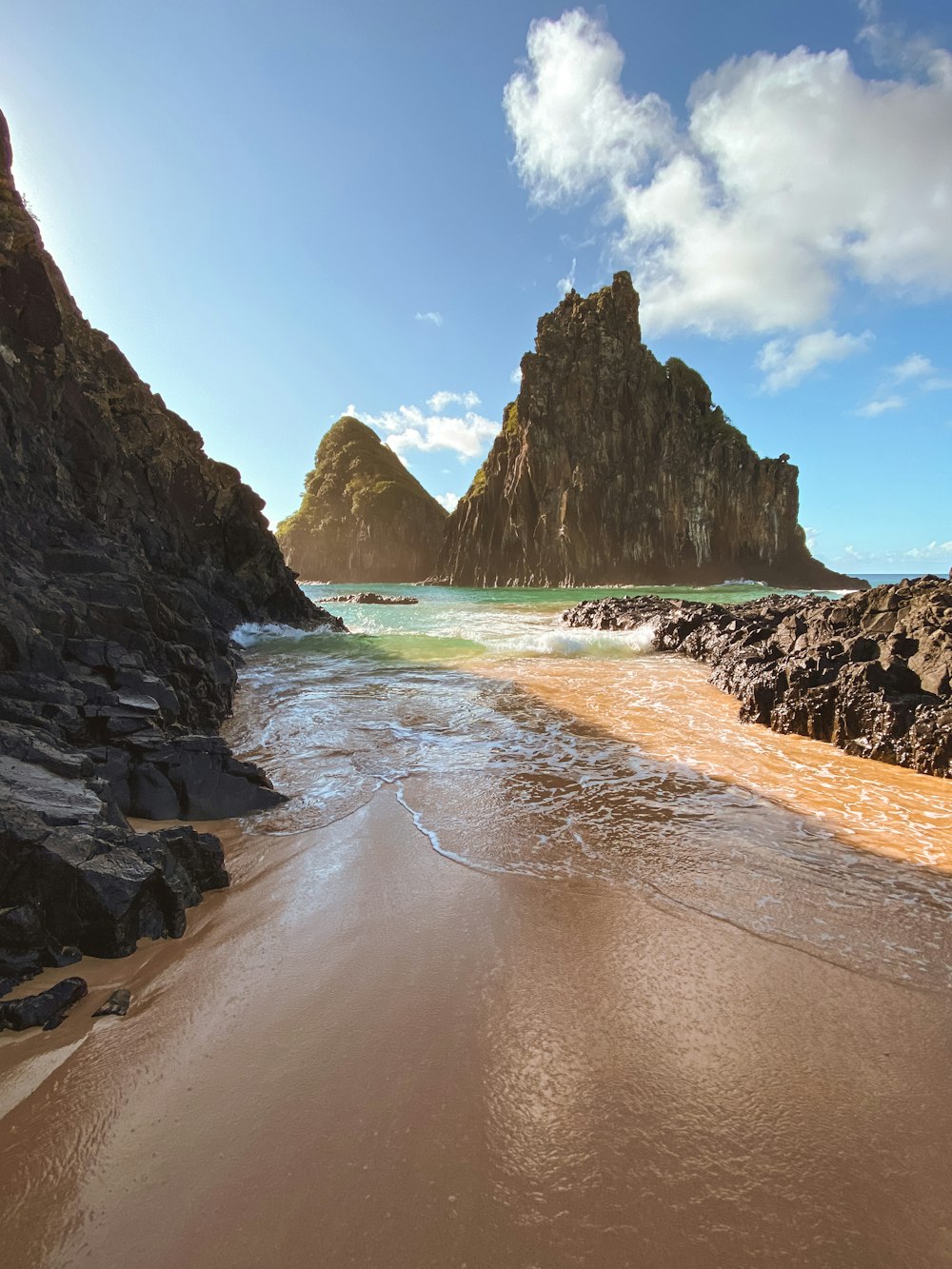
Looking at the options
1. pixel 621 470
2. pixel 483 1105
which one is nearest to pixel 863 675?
pixel 483 1105

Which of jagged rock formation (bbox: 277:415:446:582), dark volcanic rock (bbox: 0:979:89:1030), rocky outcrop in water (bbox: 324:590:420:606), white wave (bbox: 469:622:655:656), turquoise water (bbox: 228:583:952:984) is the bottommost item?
turquoise water (bbox: 228:583:952:984)

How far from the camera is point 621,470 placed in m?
80.6

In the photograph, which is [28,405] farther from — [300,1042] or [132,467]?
[300,1042]

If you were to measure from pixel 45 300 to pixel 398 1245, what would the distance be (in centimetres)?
1755

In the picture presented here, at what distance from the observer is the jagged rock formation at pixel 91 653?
2.94m

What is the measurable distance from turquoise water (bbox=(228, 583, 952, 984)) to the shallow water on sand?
1.5 inches

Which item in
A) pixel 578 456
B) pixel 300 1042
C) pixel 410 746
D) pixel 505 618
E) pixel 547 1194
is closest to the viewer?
pixel 547 1194

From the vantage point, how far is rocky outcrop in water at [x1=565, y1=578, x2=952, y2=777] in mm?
6734

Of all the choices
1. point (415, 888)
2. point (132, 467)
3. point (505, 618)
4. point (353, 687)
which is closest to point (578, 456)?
point (505, 618)

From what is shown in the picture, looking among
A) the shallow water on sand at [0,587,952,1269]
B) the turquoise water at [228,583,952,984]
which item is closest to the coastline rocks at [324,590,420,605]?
the turquoise water at [228,583,952,984]

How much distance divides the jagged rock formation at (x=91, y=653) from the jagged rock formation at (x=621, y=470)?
64.6 metres

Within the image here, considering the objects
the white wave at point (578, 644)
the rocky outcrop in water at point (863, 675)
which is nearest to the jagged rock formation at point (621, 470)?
the white wave at point (578, 644)

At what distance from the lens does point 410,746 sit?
Answer: 7051 millimetres

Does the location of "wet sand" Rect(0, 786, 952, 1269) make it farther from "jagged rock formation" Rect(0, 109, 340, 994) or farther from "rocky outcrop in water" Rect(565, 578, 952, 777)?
"rocky outcrop in water" Rect(565, 578, 952, 777)
